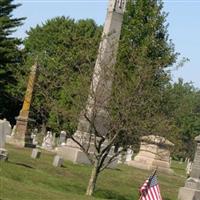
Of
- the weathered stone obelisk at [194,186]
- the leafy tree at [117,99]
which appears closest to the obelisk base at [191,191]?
the weathered stone obelisk at [194,186]

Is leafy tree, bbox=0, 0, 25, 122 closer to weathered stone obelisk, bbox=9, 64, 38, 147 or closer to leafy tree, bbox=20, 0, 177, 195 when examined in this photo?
weathered stone obelisk, bbox=9, 64, 38, 147

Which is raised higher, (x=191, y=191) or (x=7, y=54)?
(x=7, y=54)

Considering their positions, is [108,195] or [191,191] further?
[191,191]

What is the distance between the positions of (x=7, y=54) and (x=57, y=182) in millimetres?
39364

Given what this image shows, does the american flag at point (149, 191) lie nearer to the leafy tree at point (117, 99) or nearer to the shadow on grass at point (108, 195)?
the leafy tree at point (117, 99)

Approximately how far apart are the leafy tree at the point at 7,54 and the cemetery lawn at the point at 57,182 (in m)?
32.2

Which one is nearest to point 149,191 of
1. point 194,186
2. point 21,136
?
point 194,186

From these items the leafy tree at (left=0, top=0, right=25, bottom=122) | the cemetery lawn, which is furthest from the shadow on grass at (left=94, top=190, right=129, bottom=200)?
the leafy tree at (left=0, top=0, right=25, bottom=122)

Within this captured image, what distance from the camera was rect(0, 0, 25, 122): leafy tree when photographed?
56094 millimetres

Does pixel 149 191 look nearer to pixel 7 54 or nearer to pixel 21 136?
pixel 21 136

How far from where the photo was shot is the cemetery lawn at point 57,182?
14523mm

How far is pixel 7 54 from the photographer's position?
2217 inches

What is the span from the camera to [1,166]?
17.5 metres

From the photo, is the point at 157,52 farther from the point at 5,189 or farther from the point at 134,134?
the point at 5,189
